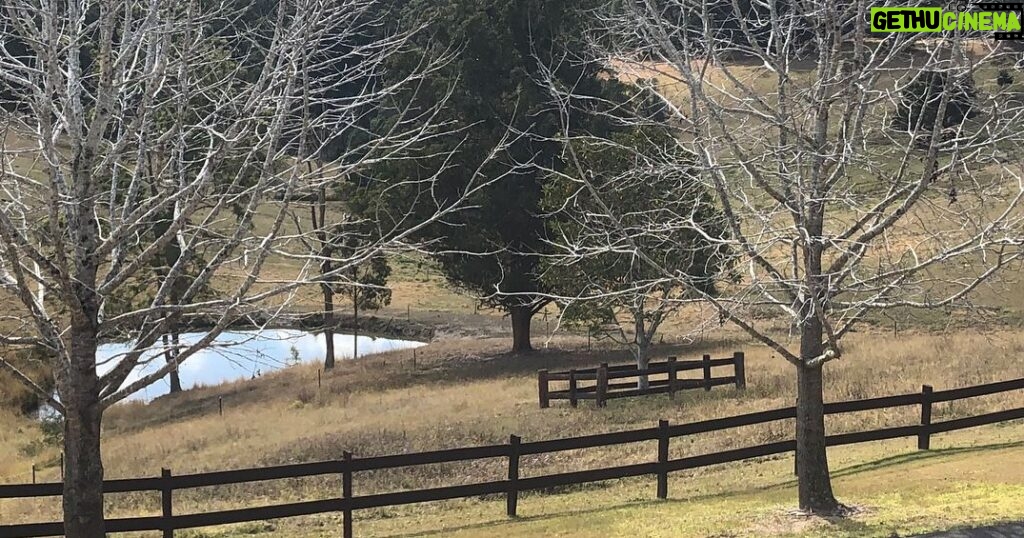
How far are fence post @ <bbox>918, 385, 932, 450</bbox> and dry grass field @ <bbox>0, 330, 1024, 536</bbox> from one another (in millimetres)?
285

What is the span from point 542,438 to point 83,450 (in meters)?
15.6

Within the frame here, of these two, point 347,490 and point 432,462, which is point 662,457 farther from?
point 347,490

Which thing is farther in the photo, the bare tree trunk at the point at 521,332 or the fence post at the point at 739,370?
the bare tree trunk at the point at 521,332

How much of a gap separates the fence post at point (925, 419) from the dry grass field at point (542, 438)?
285 millimetres

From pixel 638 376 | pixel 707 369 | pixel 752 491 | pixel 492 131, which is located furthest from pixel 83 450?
pixel 492 131

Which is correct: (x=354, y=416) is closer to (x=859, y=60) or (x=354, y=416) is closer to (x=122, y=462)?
(x=122, y=462)

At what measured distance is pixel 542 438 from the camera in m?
23.4

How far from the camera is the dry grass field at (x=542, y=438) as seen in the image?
559 inches

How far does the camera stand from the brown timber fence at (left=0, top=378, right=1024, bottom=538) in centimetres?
Result: 1326

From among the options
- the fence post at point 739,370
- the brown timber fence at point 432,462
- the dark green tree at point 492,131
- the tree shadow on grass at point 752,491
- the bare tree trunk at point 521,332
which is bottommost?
the tree shadow on grass at point 752,491

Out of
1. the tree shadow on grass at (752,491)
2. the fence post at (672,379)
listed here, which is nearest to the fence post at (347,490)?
the tree shadow on grass at (752,491)

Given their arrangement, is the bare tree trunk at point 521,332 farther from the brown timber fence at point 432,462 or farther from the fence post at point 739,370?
the brown timber fence at point 432,462

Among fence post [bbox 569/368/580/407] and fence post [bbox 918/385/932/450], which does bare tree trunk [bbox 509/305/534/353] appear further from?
fence post [bbox 918/385/932/450]

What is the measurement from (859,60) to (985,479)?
6971 mm
